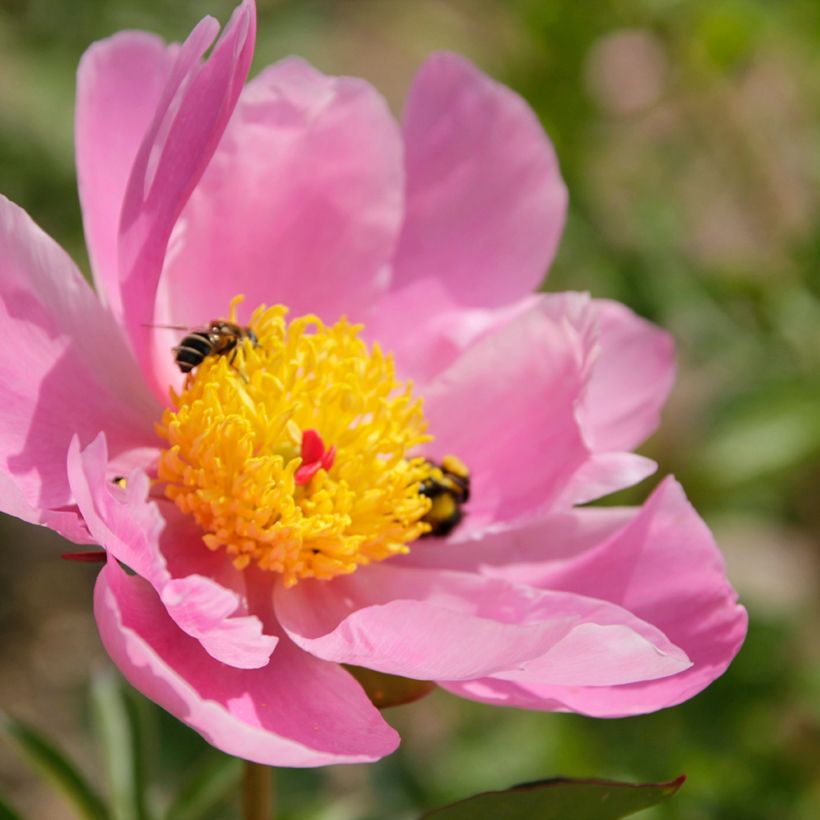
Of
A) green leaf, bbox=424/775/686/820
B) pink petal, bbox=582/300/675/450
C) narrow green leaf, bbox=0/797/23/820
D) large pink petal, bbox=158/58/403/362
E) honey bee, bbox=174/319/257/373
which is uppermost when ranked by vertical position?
large pink petal, bbox=158/58/403/362

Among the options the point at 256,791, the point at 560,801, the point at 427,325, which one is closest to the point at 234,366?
the point at 427,325

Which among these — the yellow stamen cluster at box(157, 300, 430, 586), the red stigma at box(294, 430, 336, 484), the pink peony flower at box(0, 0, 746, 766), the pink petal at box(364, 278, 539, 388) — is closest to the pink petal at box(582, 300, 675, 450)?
the pink peony flower at box(0, 0, 746, 766)

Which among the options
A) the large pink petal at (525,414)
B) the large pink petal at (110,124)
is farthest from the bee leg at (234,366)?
the large pink petal at (525,414)

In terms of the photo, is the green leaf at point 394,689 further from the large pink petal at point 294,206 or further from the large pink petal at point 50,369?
the large pink petal at point 294,206

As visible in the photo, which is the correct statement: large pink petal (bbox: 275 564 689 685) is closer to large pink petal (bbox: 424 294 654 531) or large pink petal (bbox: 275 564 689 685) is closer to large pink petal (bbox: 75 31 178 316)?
large pink petal (bbox: 424 294 654 531)

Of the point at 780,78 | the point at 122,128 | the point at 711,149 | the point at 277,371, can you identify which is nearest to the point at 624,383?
the point at 277,371

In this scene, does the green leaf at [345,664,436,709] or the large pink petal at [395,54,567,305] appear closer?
the green leaf at [345,664,436,709]
